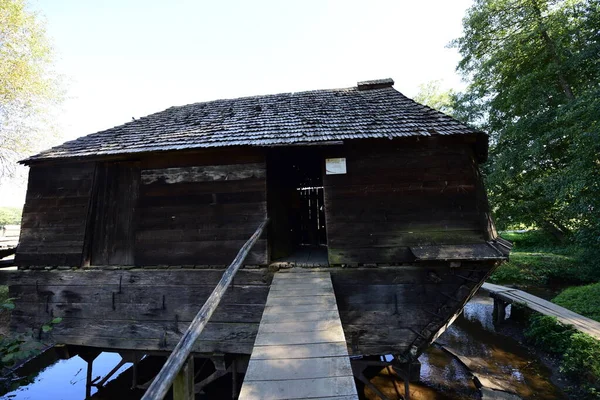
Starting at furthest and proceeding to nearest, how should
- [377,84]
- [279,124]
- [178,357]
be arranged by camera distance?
[377,84] < [279,124] < [178,357]

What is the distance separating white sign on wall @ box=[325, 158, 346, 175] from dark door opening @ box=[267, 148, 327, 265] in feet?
2.79

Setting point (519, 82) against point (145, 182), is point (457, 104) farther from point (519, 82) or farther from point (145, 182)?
point (145, 182)

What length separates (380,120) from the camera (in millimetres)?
5250

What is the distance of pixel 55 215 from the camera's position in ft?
17.7

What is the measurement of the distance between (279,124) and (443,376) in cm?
754

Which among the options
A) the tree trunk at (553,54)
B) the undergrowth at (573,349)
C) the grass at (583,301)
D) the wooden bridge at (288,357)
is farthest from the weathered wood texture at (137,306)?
the tree trunk at (553,54)

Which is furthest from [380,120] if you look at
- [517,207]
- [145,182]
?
[517,207]

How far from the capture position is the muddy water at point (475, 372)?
18.9 feet

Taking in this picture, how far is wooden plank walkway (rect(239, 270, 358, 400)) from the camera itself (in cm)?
190

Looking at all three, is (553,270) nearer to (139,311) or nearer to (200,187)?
(200,187)

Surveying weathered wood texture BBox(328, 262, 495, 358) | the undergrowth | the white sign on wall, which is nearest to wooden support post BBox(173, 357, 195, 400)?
weathered wood texture BBox(328, 262, 495, 358)

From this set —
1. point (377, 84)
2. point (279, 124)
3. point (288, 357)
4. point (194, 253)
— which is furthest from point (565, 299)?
point (194, 253)

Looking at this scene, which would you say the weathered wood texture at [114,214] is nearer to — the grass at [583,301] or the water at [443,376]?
the water at [443,376]

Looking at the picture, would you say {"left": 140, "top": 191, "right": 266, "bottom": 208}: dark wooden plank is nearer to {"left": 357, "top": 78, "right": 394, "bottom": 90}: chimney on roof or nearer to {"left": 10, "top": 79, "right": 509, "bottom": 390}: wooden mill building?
{"left": 10, "top": 79, "right": 509, "bottom": 390}: wooden mill building
